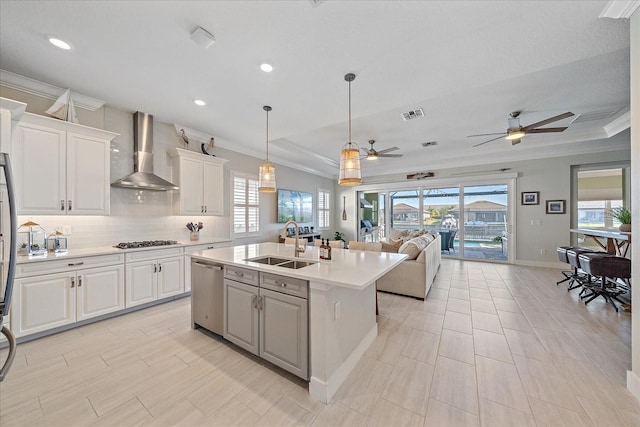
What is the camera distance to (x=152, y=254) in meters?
3.36

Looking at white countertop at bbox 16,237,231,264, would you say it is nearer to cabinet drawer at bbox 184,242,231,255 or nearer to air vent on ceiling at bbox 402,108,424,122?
cabinet drawer at bbox 184,242,231,255

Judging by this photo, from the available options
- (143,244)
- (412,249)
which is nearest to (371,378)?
(412,249)

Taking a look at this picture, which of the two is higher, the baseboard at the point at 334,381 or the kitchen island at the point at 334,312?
the kitchen island at the point at 334,312

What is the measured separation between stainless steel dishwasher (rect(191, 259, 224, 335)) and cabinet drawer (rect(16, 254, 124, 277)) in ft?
3.86

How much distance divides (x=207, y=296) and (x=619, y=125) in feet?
24.5

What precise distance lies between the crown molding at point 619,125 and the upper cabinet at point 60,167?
8.14 meters

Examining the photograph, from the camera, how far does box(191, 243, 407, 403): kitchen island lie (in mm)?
1718

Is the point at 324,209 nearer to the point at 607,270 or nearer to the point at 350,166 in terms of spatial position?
the point at 350,166

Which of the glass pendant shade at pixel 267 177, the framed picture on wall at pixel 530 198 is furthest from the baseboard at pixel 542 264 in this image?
the glass pendant shade at pixel 267 177

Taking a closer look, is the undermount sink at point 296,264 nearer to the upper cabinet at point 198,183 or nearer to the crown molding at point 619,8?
the upper cabinet at point 198,183

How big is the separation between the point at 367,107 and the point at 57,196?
408cm

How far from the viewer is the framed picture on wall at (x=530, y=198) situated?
5.86 meters

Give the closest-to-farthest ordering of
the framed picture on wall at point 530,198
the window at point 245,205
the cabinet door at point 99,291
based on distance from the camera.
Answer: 1. the cabinet door at point 99,291
2. the window at point 245,205
3. the framed picture on wall at point 530,198

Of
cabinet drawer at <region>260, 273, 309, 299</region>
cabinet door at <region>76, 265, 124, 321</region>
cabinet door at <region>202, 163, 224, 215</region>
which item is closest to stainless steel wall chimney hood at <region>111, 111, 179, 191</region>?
cabinet door at <region>202, 163, 224, 215</region>
